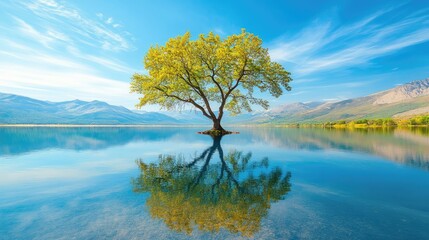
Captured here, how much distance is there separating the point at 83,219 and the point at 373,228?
7.28 m

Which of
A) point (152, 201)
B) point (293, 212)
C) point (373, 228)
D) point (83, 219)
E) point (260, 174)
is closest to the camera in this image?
point (373, 228)

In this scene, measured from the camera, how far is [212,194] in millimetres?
8094

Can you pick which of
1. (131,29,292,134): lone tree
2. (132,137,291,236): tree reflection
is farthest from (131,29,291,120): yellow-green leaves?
(132,137,291,236): tree reflection

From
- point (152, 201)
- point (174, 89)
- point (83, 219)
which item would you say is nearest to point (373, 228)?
point (152, 201)

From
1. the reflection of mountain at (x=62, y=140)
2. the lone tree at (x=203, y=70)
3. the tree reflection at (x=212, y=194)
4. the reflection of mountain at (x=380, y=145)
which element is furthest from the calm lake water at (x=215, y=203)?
the lone tree at (x=203, y=70)

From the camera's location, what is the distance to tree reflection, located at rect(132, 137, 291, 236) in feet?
19.3

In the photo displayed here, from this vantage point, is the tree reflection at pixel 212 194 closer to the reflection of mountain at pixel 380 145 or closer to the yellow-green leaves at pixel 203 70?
the reflection of mountain at pixel 380 145

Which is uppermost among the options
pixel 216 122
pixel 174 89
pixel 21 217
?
pixel 174 89

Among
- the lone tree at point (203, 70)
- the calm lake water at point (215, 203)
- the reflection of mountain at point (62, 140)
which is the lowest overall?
the calm lake water at point (215, 203)

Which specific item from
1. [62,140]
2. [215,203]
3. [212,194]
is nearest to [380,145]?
[212,194]

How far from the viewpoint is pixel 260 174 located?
11586mm

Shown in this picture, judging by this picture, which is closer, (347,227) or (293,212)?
(347,227)

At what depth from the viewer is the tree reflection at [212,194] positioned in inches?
231

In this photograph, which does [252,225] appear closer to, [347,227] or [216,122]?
[347,227]
